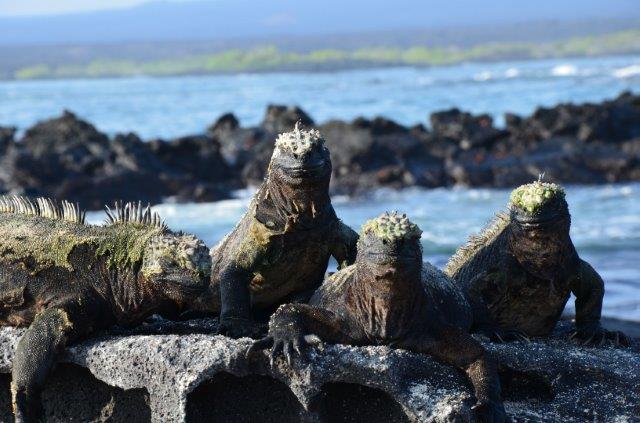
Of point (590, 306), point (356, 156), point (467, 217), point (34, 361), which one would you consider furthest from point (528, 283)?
point (356, 156)

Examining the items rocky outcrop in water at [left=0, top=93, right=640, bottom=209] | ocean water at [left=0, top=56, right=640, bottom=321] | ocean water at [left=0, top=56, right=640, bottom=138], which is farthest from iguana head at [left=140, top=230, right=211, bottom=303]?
ocean water at [left=0, top=56, right=640, bottom=138]

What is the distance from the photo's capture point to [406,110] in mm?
44844

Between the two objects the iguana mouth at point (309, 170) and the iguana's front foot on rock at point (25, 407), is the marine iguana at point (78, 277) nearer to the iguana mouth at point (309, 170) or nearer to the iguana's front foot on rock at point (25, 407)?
the iguana's front foot on rock at point (25, 407)

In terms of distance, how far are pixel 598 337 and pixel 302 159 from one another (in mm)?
1901

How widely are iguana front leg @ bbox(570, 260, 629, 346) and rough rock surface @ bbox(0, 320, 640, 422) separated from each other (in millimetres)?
668

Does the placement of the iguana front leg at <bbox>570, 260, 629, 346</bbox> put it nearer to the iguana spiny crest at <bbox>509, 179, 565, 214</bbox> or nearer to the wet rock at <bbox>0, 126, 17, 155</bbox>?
the iguana spiny crest at <bbox>509, 179, 565, 214</bbox>

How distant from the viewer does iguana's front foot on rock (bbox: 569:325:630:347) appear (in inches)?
253

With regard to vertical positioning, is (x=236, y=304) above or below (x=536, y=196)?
below

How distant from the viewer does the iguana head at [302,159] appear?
18.5 feet

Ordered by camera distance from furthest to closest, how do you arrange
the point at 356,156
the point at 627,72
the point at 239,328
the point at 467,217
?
the point at 627,72 < the point at 356,156 < the point at 467,217 < the point at 239,328

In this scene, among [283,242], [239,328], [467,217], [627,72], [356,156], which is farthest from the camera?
[627,72]

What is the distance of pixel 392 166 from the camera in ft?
71.6

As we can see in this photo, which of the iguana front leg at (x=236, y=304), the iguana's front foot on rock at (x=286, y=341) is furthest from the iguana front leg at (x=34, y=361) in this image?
the iguana's front foot on rock at (x=286, y=341)

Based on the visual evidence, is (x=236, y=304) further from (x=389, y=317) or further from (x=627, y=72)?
(x=627, y=72)
